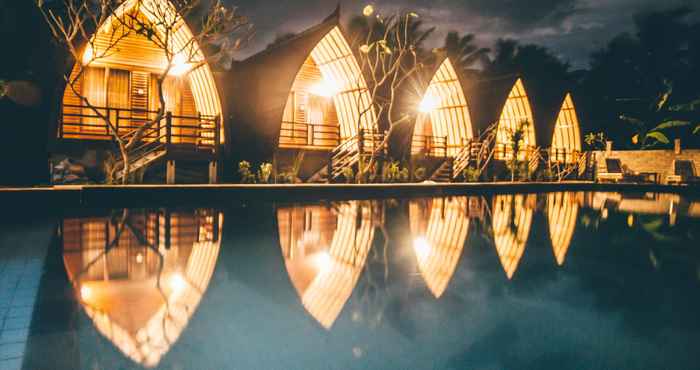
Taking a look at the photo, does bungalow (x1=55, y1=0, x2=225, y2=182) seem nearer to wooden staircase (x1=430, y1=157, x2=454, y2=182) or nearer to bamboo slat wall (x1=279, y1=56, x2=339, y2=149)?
bamboo slat wall (x1=279, y1=56, x2=339, y2=149)

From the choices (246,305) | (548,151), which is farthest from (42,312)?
(548,151)

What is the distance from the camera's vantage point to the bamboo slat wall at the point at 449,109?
2148 cm

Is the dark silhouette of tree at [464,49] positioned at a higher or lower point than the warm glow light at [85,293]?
higher

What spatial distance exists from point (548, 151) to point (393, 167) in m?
12.0

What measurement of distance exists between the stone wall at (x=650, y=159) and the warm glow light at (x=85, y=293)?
91.8ft

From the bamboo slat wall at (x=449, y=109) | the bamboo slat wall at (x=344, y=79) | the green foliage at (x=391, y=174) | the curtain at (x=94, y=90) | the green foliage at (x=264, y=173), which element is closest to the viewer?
the green foliage at (x=264, y=173)

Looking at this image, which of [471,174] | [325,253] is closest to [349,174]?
[471,174]

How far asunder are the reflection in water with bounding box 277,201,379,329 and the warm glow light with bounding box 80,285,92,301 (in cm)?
157

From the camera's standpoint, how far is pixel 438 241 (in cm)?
616

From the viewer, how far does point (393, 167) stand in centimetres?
1753

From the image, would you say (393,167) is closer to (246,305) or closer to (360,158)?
(360,158)

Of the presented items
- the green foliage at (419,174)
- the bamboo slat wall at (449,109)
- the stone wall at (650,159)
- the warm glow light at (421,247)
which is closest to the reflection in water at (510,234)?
the warm glow light at (421,247)

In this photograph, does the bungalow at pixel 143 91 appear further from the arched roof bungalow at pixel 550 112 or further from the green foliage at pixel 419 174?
the arched roof bungalow at pixel 550 112

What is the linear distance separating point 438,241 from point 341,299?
306cm
